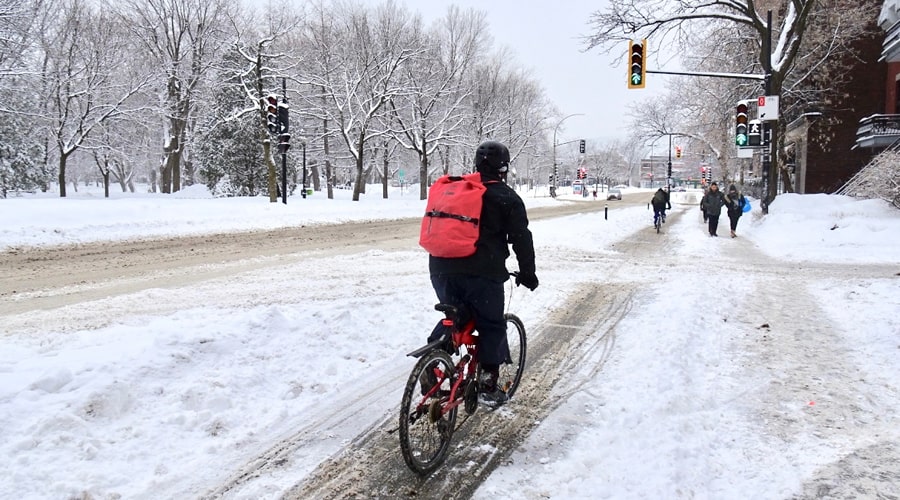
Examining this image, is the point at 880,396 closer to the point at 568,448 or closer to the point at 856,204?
the point at 568,448

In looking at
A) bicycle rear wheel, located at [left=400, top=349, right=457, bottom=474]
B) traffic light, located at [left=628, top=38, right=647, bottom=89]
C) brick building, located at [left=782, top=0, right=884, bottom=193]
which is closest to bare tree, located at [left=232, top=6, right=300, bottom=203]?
traffic light, located at [left=628, top=38, right=647, bottom=89]

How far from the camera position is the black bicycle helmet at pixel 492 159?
3.49 meters

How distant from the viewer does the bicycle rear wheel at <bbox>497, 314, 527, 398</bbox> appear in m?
4.32

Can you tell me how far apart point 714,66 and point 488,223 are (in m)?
28.9

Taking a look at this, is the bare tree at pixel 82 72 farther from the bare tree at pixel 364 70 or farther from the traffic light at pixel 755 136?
the traffic light at pixel 755 136

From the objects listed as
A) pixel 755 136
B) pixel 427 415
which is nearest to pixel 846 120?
pixel 755 136

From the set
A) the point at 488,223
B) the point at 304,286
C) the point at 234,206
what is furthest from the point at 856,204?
the point at 234,206

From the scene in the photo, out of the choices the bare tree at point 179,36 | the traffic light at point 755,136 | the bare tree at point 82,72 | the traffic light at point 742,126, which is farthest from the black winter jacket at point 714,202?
the bare tree at point 82,72

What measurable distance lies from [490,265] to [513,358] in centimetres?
139

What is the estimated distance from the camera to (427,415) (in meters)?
3.22

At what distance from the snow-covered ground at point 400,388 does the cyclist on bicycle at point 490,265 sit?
0.85m

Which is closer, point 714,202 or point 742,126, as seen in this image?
point 742,126

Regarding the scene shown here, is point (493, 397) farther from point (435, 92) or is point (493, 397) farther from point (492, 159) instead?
point (435, 92)

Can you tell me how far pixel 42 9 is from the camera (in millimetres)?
27391
